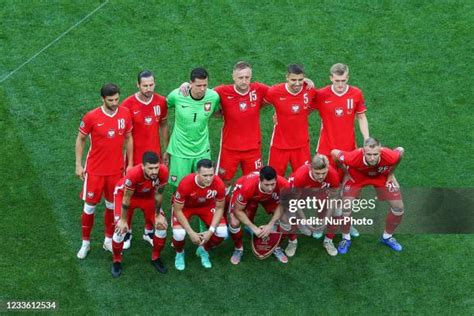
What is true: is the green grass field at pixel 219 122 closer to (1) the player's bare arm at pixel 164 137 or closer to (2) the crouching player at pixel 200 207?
(2) the crouching player at pixel 200 207

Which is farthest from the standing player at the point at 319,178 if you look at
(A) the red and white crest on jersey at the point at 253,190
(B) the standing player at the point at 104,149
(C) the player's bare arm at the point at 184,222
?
(B) the standing player at the point at 104,149

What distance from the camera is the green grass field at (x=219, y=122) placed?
1172 cm

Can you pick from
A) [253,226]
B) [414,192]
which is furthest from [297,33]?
[253,226]

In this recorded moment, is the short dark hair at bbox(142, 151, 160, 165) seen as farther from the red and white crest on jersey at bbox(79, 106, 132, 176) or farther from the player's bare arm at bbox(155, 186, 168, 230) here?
the red and white crest on jersey at bbox(79, 106, 132, 176)

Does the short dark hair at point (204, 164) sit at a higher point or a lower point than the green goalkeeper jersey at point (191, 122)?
lower

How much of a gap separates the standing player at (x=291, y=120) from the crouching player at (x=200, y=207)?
113 centimetres

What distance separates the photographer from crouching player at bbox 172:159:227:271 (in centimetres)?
1146

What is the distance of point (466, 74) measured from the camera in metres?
15.0

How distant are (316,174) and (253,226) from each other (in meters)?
0.92

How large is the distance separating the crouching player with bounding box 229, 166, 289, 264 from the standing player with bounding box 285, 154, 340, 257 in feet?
0.53

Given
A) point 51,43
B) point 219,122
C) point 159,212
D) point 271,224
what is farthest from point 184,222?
point 51,43

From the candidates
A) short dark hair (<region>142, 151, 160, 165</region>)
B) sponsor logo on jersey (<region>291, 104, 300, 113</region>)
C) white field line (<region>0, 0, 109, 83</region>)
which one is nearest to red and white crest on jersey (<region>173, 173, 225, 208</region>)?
short dark hair (<region>142, 151, 160, 165</region>)

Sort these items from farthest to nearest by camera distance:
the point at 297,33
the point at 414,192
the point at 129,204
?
the point at 297,33 < the point at 414,192 < the point at 129,204

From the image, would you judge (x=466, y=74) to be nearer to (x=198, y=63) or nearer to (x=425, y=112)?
(x=425, y=112)
